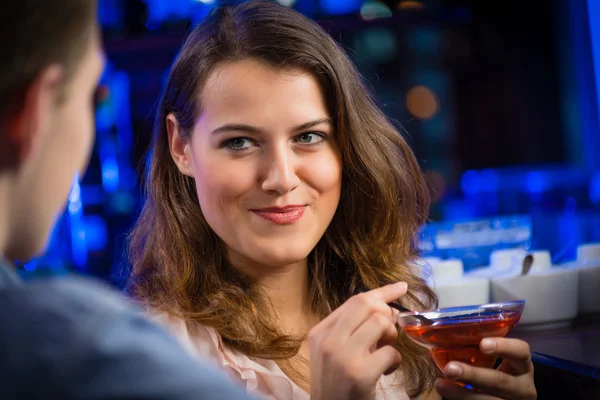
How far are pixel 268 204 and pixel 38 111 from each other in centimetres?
100

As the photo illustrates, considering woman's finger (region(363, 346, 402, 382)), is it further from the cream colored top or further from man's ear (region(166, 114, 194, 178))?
man's ear (region(166, 114, 194, 178))

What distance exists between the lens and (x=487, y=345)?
1385 mm

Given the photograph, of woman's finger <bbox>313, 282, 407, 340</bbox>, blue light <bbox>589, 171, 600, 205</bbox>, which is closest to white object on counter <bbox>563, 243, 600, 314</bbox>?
woman's finger <bbox>313, 282, 407, 340</bbox>

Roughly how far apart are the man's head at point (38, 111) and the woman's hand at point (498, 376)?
0.91 metres

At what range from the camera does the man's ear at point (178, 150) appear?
1.84m

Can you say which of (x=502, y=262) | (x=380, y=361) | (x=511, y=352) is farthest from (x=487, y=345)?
(x=502, y=262)

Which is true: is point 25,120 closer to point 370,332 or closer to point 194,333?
point 370,332

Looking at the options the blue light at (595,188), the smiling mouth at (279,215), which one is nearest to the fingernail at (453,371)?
the smiling mouth at (279,215)

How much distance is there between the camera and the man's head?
69cm

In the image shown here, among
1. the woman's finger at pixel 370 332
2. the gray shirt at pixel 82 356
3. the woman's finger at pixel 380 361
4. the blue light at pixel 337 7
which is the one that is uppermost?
the blue light at pixel 337 7

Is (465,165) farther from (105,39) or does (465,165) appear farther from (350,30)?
(105,39)

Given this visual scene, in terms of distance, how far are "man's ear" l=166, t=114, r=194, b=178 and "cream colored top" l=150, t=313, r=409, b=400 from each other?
0.38 metres

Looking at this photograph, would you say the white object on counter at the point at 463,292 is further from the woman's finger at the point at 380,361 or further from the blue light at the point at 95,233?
the blue light at the point at 95,233

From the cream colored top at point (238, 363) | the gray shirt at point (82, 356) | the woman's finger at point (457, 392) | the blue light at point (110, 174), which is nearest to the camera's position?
the gray shirt at point (82, 356)
